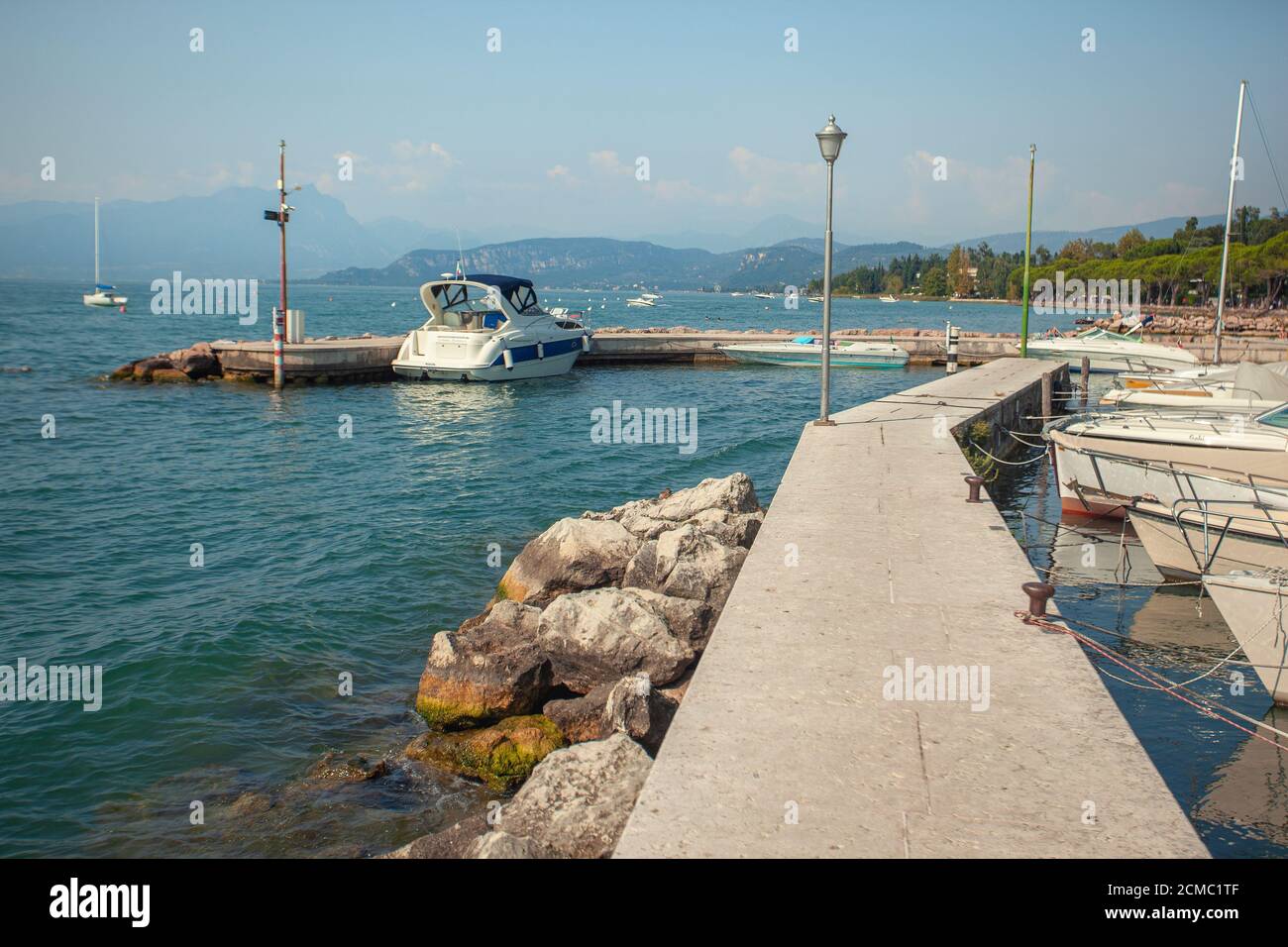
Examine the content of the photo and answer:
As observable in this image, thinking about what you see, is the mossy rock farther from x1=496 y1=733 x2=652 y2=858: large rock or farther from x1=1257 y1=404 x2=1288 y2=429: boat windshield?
x1=1257 y1=404 x2=1288 y2=429: boat windshield

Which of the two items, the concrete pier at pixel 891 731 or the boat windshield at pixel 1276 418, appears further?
the boat windshield at pixel 1276 418

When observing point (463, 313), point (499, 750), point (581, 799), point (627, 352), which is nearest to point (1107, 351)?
point (627, 352)

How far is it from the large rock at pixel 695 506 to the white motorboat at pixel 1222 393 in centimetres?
762

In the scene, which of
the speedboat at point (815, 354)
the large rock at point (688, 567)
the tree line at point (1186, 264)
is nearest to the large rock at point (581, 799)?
the large rock at point (688, 567)

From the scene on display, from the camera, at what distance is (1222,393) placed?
18.3m

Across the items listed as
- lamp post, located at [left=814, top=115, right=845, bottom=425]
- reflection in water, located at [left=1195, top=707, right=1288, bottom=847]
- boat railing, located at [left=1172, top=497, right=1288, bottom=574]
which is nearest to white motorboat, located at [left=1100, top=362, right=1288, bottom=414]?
boat railing, located at [left=1172, top=497, right=1288, bottom=574]

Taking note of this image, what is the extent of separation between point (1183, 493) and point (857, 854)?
10.4 metres

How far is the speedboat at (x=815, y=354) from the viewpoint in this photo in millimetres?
40781

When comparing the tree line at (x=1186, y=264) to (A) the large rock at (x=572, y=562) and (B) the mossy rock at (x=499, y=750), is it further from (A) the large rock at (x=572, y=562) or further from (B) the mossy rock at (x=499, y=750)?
(B) the mossy rock at (x=499, y=750)
